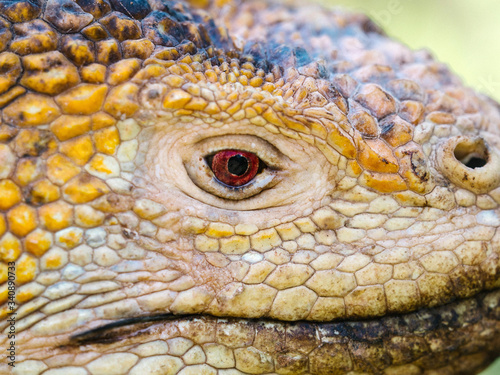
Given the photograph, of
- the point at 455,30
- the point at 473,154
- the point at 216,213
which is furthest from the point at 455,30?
the point at 216,213

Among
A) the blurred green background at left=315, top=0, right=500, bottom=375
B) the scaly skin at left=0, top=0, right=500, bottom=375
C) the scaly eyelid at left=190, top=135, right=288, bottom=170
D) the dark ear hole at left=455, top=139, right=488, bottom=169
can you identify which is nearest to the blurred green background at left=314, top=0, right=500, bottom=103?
the blurred green background at left=315, top=0, right=500, bottom=375

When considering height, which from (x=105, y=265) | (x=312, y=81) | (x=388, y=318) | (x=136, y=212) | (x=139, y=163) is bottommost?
(x=388, y=318)

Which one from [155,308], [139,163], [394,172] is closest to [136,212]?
[139,163]

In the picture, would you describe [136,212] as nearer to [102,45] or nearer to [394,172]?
[102,45]

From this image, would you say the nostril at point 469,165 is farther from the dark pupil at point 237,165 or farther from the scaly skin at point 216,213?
the dark pupil at point 237,165

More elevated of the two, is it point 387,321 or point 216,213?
point 216,213

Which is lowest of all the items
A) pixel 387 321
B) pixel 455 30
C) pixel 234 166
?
pixel 387 321

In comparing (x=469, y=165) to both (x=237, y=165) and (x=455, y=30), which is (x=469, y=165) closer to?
(x=237, y=165)
